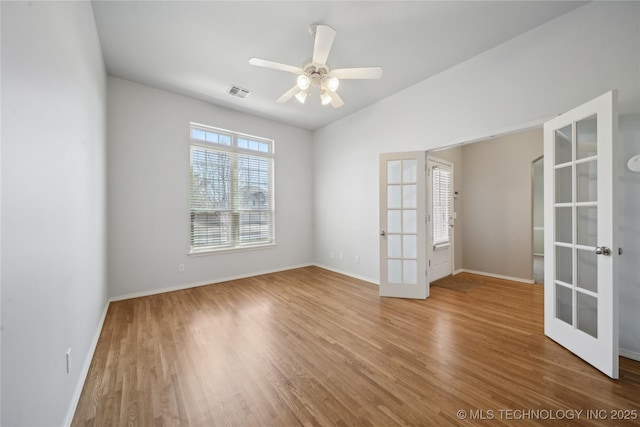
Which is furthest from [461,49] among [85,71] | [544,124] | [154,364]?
[154,364]

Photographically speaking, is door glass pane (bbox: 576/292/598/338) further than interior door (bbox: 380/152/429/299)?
No

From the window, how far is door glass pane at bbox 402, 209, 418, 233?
2.71 m

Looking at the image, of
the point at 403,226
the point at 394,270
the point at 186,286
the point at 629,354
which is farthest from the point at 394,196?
the point at 186,286

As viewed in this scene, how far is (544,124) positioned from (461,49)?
125cm

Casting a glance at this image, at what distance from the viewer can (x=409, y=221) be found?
3527 millimetres

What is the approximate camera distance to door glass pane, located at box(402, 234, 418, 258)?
A: 3469 mm

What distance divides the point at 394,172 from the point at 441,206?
1539 mm

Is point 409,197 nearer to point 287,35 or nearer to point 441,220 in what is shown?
point 441,220

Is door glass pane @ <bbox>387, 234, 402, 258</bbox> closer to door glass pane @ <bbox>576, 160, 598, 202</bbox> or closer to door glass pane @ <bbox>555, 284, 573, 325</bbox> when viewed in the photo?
door glass pane @ <bbox>555, 284, 573, 325</bbox>

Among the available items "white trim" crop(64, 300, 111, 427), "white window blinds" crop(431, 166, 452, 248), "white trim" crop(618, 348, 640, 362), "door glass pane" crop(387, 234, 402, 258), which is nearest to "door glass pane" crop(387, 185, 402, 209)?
"door glass pane" crop(387, 234, 402, 258)

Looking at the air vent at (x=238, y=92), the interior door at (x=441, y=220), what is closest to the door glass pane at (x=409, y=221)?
the interior door at (x=441, y=220)

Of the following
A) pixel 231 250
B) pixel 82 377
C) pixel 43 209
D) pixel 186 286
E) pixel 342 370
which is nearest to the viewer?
pixel 43 209

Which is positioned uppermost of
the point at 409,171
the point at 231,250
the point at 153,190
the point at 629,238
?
the point at 409,171

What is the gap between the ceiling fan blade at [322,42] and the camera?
1.98 m
